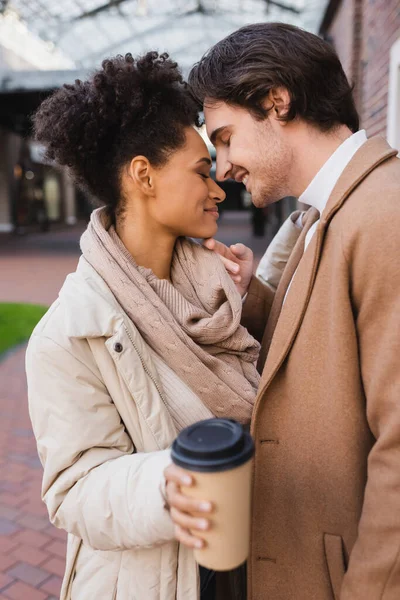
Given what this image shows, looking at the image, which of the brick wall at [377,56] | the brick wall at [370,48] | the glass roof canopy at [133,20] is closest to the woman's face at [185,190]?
the brick wall at [370,48]

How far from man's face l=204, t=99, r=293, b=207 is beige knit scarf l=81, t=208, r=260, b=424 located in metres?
0.31

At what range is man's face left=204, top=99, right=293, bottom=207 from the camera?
151cm

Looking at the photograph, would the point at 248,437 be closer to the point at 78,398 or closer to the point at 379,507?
the point at 379,507

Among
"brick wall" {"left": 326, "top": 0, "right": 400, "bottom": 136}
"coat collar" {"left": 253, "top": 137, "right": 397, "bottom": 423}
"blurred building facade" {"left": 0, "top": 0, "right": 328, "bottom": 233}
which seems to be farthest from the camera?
"blurred building facade" {"left": 0, "top": 0, "right": 328, "bottom": 233}

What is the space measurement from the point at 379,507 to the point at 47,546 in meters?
2.56

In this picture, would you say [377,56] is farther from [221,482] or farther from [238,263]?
[221,482]

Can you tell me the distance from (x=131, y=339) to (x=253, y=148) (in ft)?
2.20

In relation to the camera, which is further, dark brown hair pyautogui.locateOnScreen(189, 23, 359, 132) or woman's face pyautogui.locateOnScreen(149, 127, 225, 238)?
woman's face pyautogui.locateOnScreen(149, 127, 225, 238)

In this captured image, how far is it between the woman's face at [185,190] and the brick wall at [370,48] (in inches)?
125

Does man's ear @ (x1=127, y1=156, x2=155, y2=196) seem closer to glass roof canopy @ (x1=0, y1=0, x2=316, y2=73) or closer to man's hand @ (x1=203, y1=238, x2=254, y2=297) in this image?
man's hand @ (x1=203, y1=238, x2=254, y2=297)

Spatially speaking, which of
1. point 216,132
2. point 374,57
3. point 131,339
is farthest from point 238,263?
point 374,57

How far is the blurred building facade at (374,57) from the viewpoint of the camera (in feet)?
14.8

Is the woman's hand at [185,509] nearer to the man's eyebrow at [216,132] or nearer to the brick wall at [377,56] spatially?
the man's eyebrow at [216,132]

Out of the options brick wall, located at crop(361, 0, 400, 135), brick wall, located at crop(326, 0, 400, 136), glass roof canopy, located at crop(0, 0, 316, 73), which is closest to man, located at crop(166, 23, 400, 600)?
brick wall, located at crop(326, 0, 400, 136)
